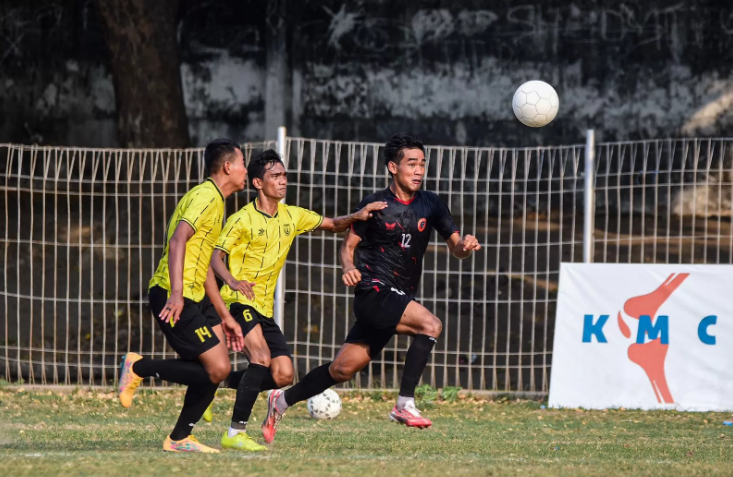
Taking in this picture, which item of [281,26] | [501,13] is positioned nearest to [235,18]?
[281,26]

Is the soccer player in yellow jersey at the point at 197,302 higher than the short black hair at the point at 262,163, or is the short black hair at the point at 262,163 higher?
the short black hair at the point at 262,163

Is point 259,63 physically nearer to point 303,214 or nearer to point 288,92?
point 288,92

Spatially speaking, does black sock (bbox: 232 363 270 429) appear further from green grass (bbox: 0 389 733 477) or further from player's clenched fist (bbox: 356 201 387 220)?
player's clenched fist (bbox: 356 201 387 220)

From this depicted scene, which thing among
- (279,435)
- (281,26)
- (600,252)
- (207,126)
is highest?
(281,26)

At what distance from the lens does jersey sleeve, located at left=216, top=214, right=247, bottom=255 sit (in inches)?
280

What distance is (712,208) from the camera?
13859 millimetres

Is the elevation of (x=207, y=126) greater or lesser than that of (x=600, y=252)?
greater

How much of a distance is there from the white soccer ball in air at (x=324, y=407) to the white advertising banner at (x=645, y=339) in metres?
1.95

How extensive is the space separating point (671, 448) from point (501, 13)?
8.97m

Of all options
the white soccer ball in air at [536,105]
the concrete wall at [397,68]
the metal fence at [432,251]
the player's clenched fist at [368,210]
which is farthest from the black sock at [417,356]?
the concrete wall at [397,68]

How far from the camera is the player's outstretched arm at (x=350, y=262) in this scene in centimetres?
712

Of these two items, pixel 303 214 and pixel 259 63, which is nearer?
pixel 303 214

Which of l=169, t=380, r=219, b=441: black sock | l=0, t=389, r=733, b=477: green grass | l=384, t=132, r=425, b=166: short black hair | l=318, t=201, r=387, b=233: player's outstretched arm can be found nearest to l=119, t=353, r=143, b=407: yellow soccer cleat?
l=0, t=389, r=733, b=477: green grass

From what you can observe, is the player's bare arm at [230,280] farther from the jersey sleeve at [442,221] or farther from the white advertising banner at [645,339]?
the white advertising banner at [645,339]
